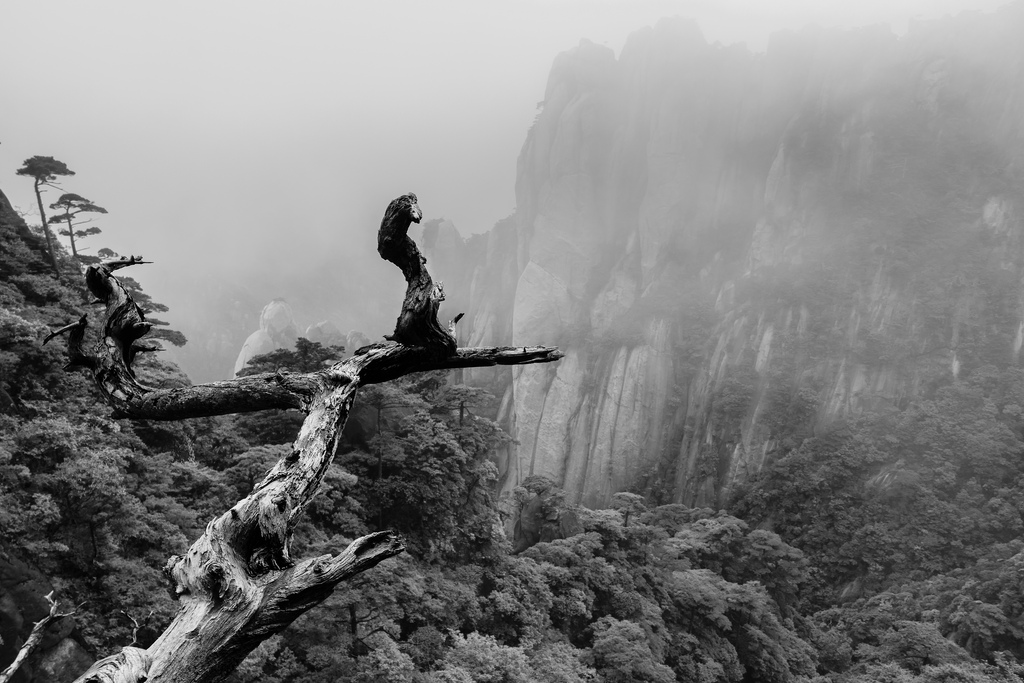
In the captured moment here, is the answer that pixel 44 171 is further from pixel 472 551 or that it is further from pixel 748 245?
pixel 748 245

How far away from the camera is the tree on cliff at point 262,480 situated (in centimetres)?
150

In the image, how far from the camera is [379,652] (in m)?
9.58

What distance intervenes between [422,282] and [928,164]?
56389mm

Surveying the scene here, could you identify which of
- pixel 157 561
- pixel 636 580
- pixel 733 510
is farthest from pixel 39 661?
pixel 733 510

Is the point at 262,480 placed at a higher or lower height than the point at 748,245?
lower

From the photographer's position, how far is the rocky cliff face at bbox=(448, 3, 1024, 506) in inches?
1571

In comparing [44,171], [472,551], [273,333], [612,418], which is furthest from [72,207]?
[273,333]

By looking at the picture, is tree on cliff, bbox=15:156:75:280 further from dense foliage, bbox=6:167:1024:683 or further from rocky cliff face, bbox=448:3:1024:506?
rocky cliff face, bbox=448:3:1024:506

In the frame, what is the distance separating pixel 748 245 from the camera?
47469 mm

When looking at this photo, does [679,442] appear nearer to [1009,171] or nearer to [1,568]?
[1009,171]

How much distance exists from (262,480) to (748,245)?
51.3m

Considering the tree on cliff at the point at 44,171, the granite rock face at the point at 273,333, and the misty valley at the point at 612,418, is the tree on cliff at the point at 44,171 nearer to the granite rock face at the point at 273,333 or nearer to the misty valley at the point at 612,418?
the misty valley at the point at 612,418

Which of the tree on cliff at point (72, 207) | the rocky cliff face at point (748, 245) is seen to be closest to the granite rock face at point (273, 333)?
the rocky cliff face at point (748, 245)

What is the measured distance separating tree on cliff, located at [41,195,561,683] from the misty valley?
1cm
